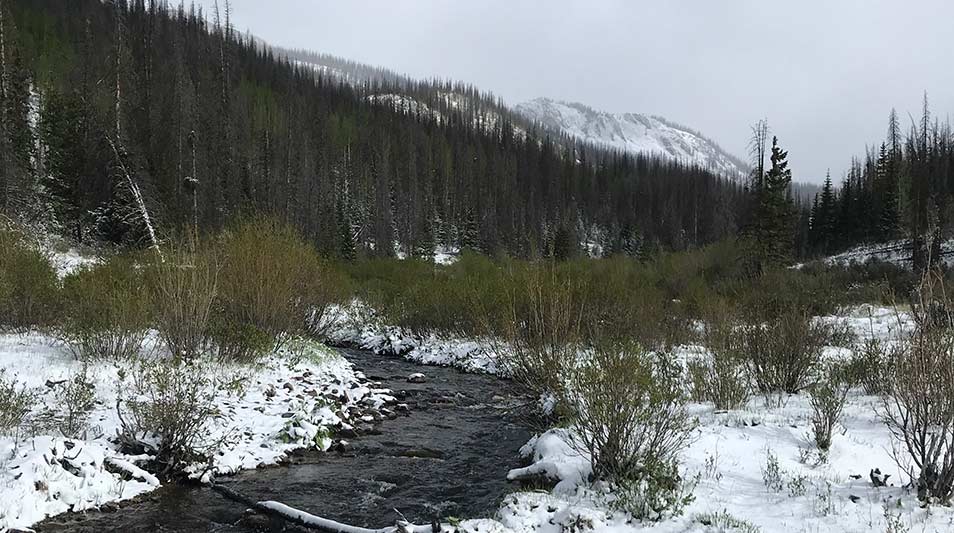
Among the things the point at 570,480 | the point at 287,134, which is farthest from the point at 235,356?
the point at 287,134

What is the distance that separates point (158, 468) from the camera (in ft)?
25.8

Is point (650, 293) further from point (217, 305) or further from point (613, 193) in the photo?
point (613, 193)

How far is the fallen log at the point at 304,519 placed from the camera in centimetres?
582

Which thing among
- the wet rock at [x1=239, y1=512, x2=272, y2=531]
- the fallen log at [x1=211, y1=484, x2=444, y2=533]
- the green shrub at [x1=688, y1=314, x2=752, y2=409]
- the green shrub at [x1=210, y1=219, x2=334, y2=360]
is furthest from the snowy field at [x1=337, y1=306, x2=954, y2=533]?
the green shrub at [x1=210, y1=219, x2=334, y2=360]

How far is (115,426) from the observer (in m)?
8.30

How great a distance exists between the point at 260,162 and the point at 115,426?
180ft

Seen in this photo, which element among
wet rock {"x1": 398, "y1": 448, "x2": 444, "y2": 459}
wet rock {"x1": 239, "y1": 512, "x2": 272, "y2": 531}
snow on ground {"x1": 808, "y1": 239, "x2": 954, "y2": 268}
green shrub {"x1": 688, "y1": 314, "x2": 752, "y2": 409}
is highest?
snow on ground {"x1": 808, "y1": 239, "x2": 954, "y2": 268}

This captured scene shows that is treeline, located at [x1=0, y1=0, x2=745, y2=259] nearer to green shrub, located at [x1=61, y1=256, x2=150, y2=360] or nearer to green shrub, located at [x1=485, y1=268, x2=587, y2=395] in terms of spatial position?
green shrub, located at [x1=61, y1=256, x2=150, y2=360]

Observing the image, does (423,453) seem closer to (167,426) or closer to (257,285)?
(167,426)

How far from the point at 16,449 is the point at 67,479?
2.26 feet

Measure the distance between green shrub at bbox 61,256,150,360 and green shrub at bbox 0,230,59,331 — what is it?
884mm

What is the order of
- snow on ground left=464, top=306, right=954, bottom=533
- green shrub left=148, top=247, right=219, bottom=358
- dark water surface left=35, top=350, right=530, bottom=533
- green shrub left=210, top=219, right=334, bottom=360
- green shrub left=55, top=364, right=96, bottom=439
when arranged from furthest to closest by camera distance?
green shrub left=210, top=219, right=334, bottom=360 < green shrub left=148, top=247, right=219, bottom=358 < green shrub left=55, top=364, right=96, bottom=439 < dark water surface left=35, top=350, right=530, bottom=533 < snow on ground left=464, top=306, right=954, bottom=533

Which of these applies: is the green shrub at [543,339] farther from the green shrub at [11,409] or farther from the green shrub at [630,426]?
the green shrub at [11,409]

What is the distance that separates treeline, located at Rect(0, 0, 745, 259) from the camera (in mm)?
33562
